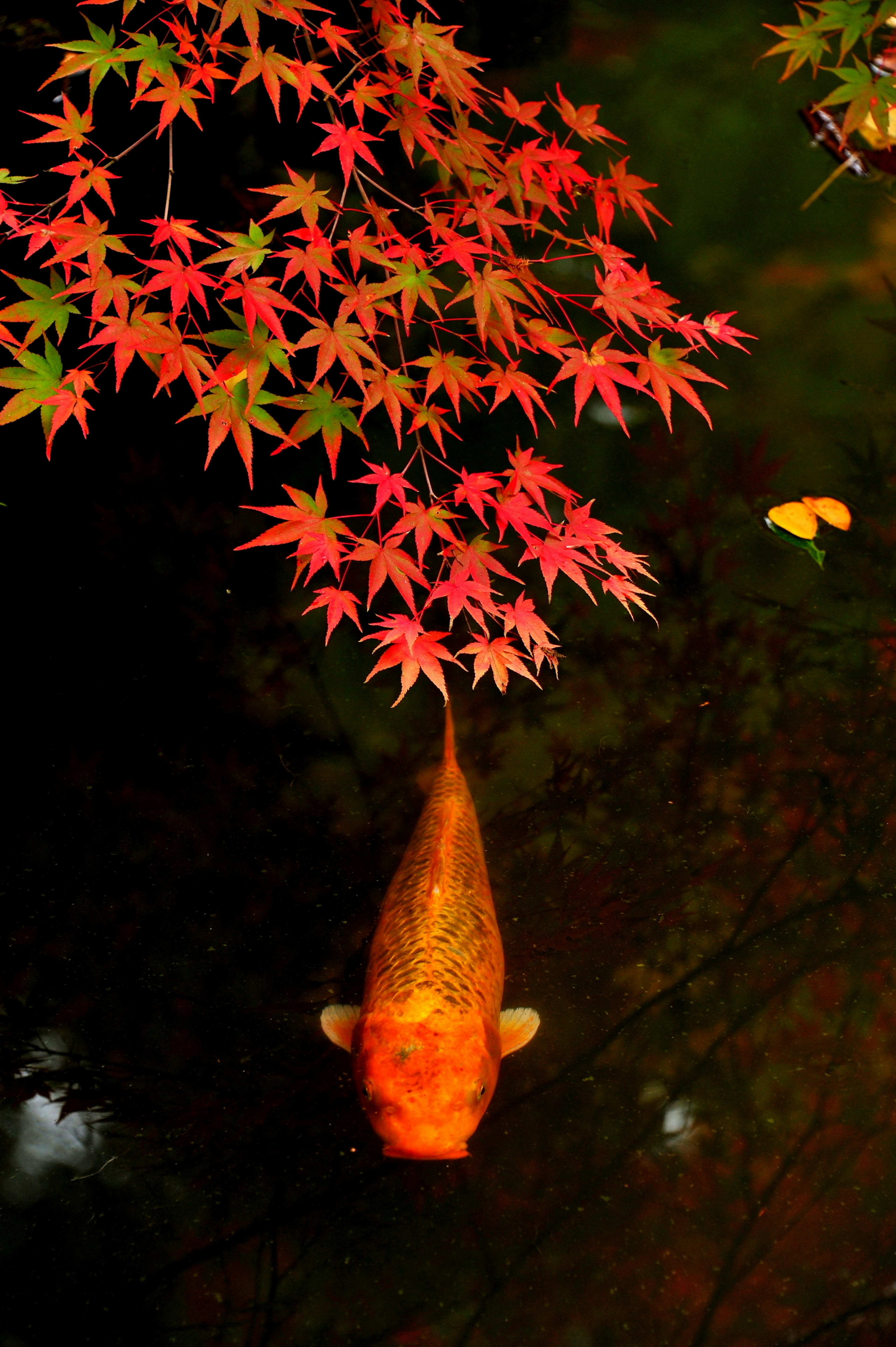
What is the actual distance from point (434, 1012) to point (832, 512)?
2368 mm

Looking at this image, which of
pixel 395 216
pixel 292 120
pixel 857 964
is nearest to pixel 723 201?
pixel 395 216

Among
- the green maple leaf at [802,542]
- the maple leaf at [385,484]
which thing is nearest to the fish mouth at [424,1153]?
the maple leaf at [385,484]

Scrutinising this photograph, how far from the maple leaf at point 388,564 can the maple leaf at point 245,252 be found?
1.55 feet

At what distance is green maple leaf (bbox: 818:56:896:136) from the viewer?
5.15 feet

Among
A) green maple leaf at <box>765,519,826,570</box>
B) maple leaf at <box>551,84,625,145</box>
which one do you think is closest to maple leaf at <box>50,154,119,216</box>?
maple leaf at <box>551,84,625,145</box>

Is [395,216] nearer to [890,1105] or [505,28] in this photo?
[505,28]

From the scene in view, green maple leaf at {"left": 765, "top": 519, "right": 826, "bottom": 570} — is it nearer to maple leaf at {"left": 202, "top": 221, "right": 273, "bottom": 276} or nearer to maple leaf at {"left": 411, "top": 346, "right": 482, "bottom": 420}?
maple leaf at {"left": 411, "top": 346, "right": 482, "bottom": 420}

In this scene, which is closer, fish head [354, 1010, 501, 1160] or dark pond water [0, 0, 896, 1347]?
fish head [354, 1010, 501, 1160]

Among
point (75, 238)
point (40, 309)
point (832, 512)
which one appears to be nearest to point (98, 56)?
point (75, 238)

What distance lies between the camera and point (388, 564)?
1.60 meters

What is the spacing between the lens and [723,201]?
4348mm

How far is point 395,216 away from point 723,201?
5.52ft

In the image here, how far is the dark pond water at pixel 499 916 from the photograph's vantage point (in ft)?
5.63

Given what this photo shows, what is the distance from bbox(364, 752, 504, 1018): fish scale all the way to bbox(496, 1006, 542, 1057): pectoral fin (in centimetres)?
9
